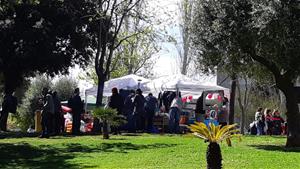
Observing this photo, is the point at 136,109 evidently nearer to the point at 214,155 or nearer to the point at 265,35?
the point at 265,35

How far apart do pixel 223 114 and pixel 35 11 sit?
38.6 feet

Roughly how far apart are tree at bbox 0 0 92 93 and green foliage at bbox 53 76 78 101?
21.7 m

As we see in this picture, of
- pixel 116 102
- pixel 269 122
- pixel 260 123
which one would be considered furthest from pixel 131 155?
pixel 269 122

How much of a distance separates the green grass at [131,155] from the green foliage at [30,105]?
33.4 feet

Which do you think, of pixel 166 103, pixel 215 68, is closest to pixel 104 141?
pixel 215 68

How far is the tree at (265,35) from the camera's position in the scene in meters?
14.9

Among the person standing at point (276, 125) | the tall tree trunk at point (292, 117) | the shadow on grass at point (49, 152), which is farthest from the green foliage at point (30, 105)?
the tall tree trunk at point (292, 117)

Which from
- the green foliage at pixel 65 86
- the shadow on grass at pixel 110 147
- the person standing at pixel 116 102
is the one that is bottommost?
the shadow on grass at pixel 110 147

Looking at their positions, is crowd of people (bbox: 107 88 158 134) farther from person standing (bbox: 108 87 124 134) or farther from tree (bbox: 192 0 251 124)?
tree (bbox: 192 0 251 124)

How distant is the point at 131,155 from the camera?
50.0 ft

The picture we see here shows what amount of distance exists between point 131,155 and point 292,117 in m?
5.73

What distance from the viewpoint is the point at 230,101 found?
2977 cm

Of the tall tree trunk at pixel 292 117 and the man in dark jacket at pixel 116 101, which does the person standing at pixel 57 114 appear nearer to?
the man in dark jacket at pixel 116 101

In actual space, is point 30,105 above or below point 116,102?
above
